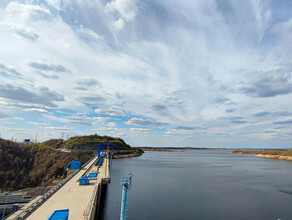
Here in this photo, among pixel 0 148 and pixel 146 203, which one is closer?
pixel 146 203

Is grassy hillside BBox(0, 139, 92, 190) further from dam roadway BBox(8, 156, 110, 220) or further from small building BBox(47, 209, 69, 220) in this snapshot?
small building BBox(47, 209, 69, 220)

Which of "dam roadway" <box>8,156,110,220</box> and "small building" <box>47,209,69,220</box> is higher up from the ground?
"small building" <box>47,209,69,220</box>

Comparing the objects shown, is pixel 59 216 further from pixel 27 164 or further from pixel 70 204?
pixel 27 164

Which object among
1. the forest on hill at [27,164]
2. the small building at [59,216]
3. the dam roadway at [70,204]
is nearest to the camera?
the small building at [59,216]

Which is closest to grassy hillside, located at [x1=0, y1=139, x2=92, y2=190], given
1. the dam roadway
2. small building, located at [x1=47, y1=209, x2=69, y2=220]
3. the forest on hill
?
the forest on hill

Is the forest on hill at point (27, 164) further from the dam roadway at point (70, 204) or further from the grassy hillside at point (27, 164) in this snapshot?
the dam roadway at point (70, 204)

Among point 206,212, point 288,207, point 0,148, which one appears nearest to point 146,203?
point 206,212

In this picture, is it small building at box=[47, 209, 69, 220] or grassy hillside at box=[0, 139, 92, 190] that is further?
grassy hillside at box=[0, 139, 92, 190]

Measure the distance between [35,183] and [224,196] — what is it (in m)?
70.6

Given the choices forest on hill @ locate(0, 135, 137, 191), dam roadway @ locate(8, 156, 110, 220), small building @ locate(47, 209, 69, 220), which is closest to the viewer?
small building @ locate(47, 209, 69, 220)

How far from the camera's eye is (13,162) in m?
76.4

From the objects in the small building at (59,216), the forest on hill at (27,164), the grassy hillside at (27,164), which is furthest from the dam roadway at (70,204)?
the grassy hillside at (27,164)

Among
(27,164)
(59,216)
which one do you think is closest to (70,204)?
(59,216)

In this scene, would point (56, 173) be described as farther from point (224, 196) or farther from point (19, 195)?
point (224, 196)
